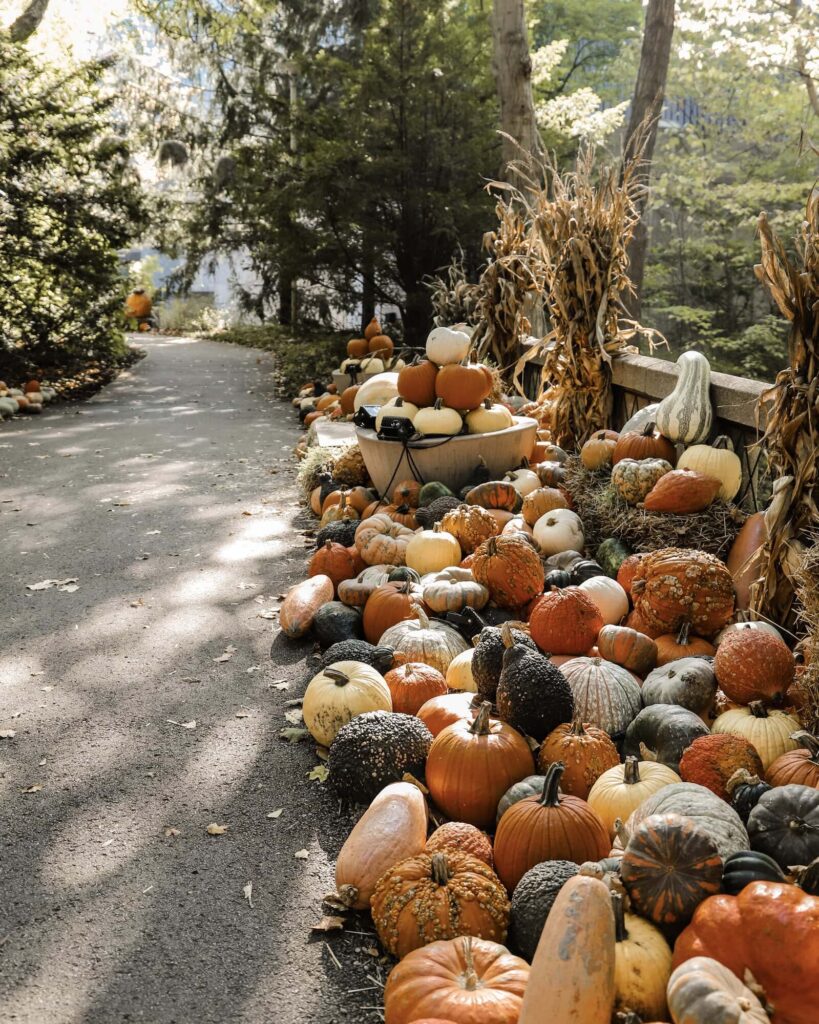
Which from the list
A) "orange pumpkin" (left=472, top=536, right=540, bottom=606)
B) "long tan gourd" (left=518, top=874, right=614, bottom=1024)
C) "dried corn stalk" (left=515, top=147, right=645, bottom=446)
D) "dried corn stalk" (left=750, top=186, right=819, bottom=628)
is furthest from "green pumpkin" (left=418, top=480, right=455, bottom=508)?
"long tan gourd" (left=518, top=874, right=614, bottom=1024)

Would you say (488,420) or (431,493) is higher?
(488,420)

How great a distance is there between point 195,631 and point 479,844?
244 centimetres

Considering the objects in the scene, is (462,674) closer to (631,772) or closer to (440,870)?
(631,772)

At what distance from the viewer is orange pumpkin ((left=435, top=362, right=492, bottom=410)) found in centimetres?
598

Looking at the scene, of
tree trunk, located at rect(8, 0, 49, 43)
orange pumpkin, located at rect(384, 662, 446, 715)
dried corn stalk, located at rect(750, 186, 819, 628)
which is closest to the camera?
dried corn stalk, located at rect(750, 186, 819, 628)

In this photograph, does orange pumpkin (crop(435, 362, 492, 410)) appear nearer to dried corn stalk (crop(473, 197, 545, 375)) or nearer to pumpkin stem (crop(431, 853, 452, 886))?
dried corn stalk (crop(473, 197, 545, 375))

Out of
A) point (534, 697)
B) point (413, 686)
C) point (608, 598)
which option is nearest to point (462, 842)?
point (534, 697)

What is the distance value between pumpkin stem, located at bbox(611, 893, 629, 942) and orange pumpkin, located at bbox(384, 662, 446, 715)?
1.49 metres

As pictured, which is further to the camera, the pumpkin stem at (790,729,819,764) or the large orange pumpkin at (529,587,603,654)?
the large orange pumpkin at (529,587,603,654)

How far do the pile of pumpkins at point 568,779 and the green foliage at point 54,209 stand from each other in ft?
33.6

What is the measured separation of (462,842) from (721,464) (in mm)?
2578

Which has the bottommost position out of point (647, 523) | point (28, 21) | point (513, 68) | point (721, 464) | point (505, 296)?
point (647, 523)

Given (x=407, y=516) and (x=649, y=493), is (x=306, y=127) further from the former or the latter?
(x=649, y=493)

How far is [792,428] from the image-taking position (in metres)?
3.26
